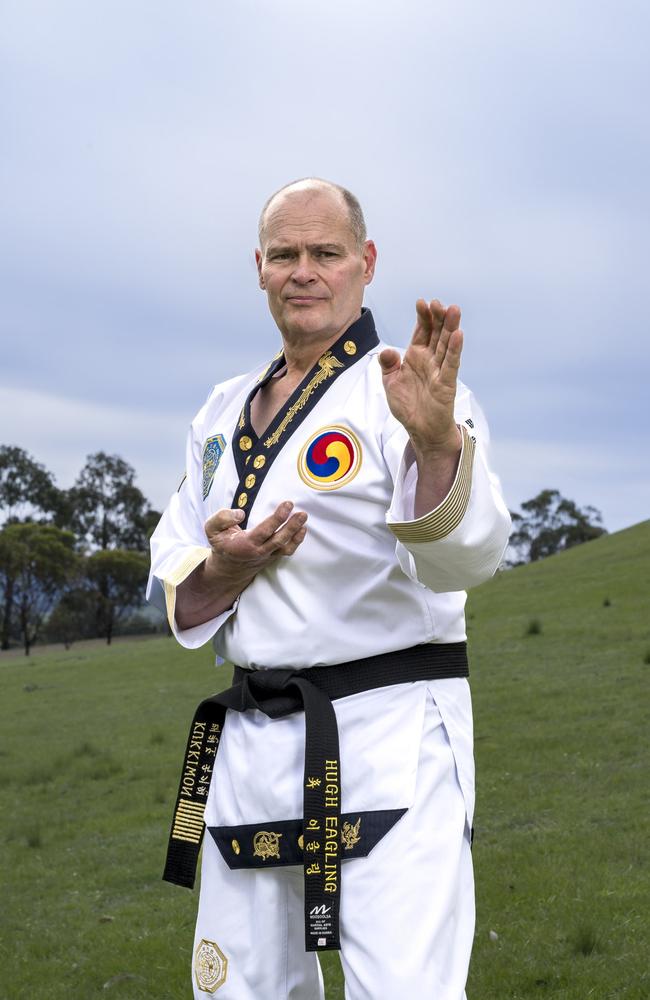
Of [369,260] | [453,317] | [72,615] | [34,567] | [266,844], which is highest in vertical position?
[34,567]

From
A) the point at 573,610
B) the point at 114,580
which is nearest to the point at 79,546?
the point at 114,580

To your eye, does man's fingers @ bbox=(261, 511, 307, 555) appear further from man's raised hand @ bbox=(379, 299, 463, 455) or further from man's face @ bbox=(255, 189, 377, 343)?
man's face @ bbox=(255, 189, 377, 343)

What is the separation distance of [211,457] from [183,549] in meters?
0.34

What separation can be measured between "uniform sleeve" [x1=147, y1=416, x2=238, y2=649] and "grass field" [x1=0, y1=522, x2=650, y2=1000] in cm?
283

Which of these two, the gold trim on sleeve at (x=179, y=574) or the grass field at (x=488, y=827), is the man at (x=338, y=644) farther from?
the grass field at (x=488, y=827)

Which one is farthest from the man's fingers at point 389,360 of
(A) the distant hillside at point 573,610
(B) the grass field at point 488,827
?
(A) the distant hillside at point 573,610

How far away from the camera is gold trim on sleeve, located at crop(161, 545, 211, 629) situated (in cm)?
335

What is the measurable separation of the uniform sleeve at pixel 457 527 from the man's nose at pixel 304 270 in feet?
2.46

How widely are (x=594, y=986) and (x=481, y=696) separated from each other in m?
7.50

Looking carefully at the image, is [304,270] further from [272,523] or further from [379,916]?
[379,916]

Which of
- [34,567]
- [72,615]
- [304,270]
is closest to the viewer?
[304,270]

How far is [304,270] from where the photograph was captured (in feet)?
10.8

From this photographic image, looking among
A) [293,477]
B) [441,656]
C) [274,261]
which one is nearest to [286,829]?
[441,656]

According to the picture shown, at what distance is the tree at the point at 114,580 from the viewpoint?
51.2 metres
